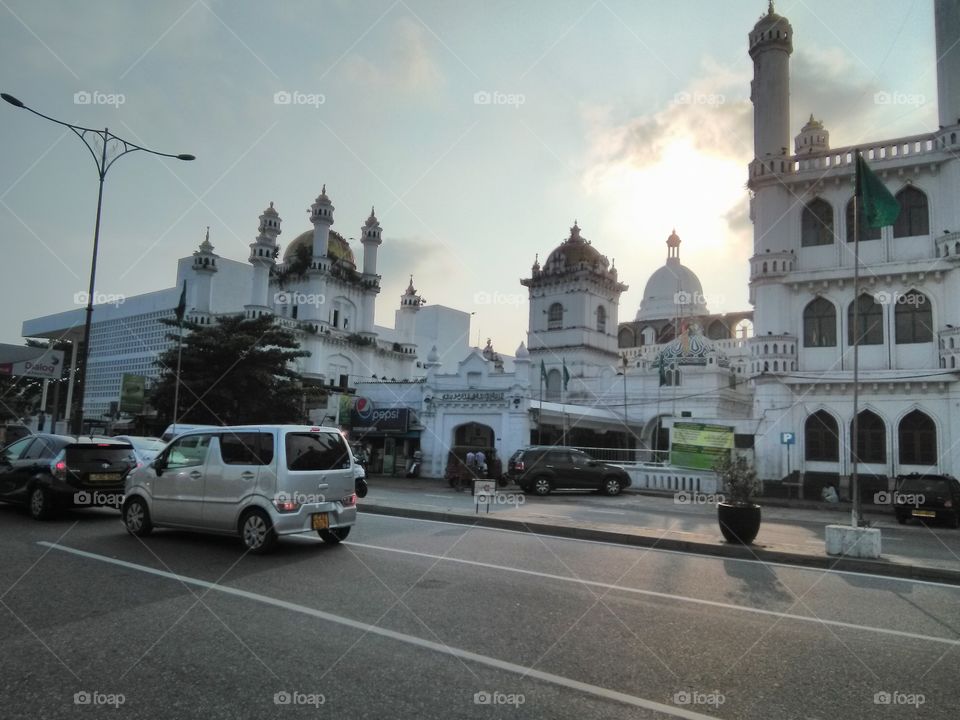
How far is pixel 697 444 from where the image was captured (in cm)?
2492

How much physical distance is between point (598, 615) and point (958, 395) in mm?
24663

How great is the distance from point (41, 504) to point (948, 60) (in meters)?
32.7

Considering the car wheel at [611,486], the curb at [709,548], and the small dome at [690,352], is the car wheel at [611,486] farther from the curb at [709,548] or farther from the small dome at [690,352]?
the small dome at [690,352]

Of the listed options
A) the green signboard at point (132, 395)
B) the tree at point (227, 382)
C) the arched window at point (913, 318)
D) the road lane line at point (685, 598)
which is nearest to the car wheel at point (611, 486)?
the arched window at point (913, 318)

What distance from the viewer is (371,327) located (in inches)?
2074

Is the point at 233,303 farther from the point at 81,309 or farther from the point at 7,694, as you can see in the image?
the point at 7,694

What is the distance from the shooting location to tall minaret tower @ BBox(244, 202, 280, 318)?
1736 inches

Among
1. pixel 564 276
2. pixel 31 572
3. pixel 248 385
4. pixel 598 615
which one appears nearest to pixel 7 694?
pixel 31 572

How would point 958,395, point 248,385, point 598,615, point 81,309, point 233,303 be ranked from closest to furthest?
point 598,615
point 958,395
point 248,385
point 233,303
point 81,309

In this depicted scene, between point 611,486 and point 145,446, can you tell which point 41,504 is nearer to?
point 145,446

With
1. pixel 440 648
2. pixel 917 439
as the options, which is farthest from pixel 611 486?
pixel 440 648

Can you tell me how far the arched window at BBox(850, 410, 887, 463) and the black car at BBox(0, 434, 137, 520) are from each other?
1017 inches

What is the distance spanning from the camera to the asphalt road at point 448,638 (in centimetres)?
415

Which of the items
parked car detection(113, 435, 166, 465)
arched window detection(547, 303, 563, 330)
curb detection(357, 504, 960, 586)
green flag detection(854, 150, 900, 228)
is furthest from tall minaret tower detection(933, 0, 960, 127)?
parked car detection(113, 435, 166, 465)
